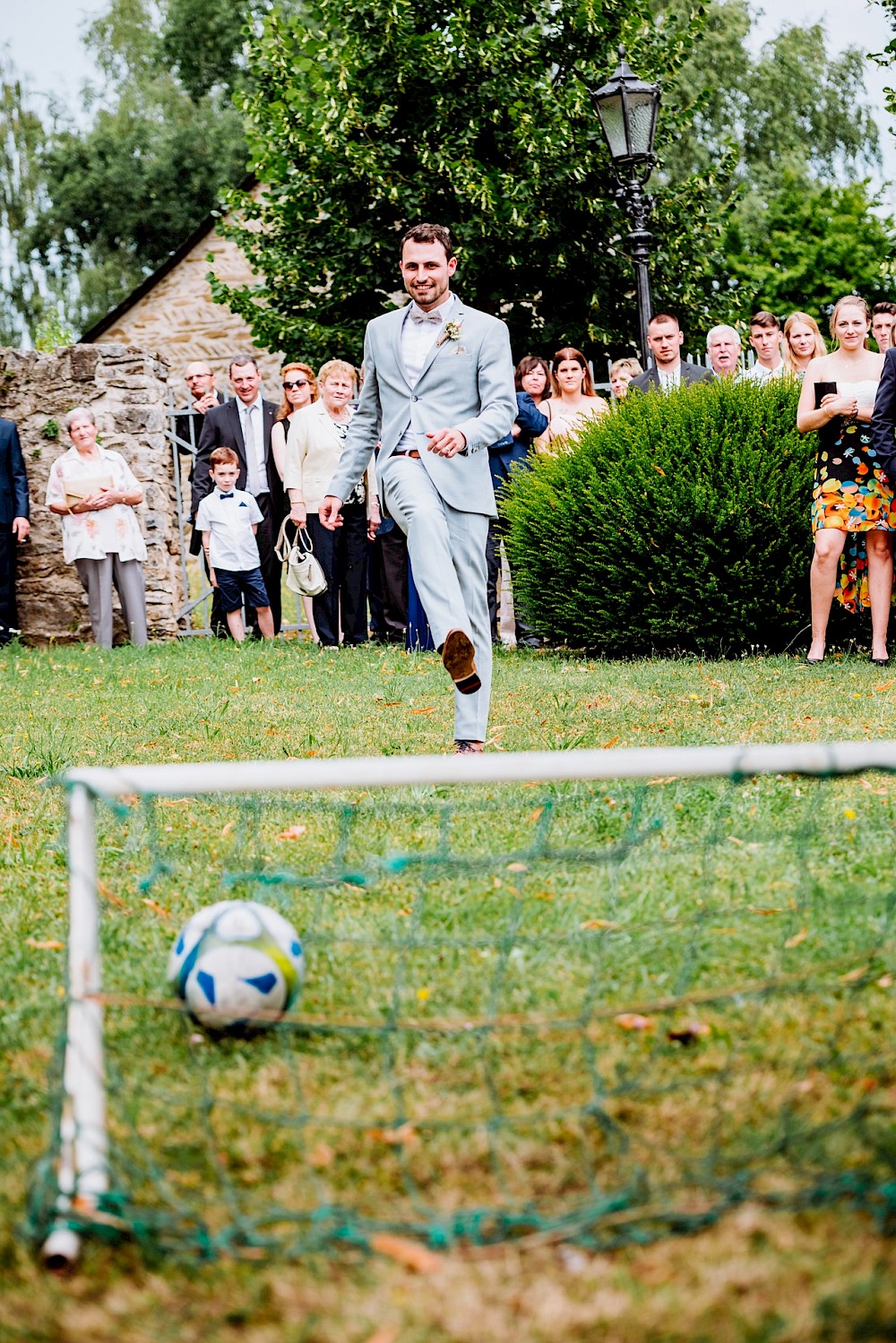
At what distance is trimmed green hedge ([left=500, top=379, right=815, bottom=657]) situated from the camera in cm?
910

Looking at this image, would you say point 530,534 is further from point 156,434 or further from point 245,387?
point 156,434

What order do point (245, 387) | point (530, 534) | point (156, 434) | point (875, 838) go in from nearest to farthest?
1. point (875, 838)
2. point (530, 534)
3. point (245, 387)
4. point (156, 434)

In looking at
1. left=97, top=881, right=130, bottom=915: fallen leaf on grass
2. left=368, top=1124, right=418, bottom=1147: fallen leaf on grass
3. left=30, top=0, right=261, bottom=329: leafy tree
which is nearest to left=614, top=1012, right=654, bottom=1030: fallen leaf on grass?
left=368, top=1124, right=418, bottom=1147: fallen leaf on grass

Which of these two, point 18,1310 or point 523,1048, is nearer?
point 18,1310

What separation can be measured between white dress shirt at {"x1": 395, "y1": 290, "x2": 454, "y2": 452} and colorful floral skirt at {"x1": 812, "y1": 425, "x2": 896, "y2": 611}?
349 centimetres

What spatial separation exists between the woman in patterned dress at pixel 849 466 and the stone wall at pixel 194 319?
20474 millimetres

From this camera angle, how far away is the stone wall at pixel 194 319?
90.4ft

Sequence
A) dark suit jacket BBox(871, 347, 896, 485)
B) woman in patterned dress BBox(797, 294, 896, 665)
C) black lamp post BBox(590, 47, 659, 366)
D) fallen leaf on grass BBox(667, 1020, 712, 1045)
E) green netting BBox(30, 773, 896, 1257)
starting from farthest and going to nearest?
black lamp post BBox(590, 47, 659, 366) < woman in patterned dress BBox(797, 294, 896, 665) < dark suit jacket BBox(871, 347, 896, 485) < fallen leaf on grass BBox(667, 1020, 712, 1045) < green netting BBox(30, 773, 896, 1257)

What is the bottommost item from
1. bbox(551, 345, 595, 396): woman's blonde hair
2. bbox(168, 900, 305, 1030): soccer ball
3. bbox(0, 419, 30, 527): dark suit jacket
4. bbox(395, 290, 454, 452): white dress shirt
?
bbox(168, 900, 305, 1030): soccer ball

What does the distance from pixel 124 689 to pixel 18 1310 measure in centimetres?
682

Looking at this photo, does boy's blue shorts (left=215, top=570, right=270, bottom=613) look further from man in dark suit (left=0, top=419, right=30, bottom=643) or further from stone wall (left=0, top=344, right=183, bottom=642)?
man in dark suit (left=0, top=419, right=30, bottom=643)

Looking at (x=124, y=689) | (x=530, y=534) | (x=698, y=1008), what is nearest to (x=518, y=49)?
(x=530, y=534)

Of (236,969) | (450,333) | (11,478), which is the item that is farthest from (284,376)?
(236,969)

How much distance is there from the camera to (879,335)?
9.41m
